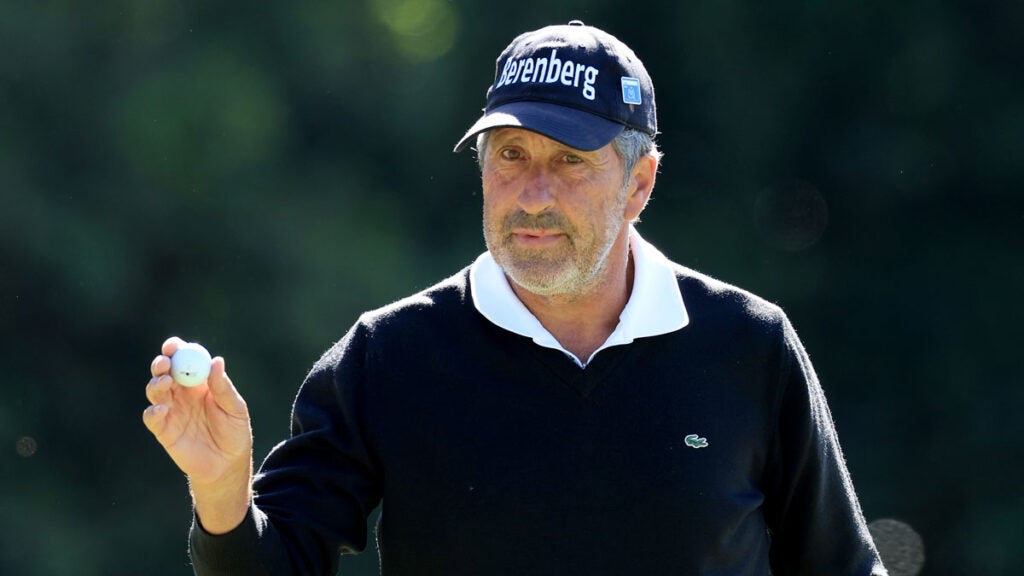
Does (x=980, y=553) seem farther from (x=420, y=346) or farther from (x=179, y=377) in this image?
(x=179, y=377)

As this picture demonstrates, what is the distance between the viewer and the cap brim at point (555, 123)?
2252 mm

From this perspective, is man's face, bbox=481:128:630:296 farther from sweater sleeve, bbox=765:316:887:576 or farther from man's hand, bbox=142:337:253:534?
man's hand, bbox=142:337:253:534

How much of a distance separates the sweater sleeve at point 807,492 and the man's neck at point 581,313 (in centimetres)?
29

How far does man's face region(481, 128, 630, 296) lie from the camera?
227 centimetres

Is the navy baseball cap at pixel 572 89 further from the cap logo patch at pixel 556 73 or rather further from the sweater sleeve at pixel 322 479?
the sweater sleeve at pixel 322 479

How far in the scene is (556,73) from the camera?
2.37 m

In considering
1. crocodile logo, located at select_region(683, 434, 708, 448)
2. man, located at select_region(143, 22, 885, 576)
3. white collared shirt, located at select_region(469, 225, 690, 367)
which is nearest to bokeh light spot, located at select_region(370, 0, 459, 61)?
man, located at select_region(143, 22, 885, 576)

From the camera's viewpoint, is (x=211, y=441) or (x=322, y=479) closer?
(x=211, y=441)

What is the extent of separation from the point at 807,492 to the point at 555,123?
73 cm

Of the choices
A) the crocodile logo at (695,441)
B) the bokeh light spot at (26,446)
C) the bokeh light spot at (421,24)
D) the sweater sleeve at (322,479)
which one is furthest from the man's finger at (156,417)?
the bokeh light spot at (26,446)

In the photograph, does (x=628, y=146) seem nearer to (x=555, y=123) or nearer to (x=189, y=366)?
(x=555, y=123)

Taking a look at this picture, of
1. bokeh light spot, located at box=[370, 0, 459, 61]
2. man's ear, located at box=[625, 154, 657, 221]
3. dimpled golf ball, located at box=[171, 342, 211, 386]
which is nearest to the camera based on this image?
dimpled golf ball, located at box=[171, 342, 211, 386]

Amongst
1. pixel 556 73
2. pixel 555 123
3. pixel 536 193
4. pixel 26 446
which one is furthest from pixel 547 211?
pixel 26 446

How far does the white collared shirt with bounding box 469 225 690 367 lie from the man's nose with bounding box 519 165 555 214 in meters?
0.13
